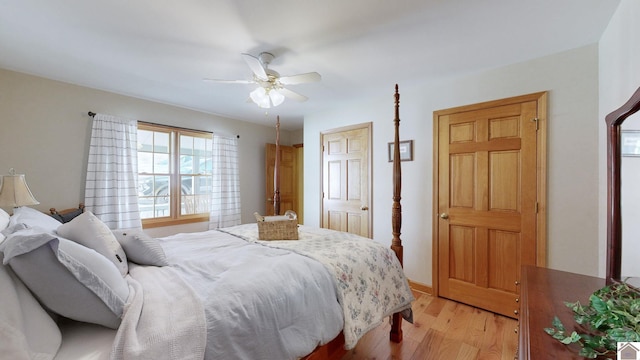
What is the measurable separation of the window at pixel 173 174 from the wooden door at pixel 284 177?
1.02 m

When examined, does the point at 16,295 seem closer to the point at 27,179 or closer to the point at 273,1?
the point at 273,1

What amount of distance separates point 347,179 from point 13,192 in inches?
130

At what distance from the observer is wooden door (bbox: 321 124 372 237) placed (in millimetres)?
3404

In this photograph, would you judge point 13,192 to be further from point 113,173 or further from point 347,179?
point 347,179

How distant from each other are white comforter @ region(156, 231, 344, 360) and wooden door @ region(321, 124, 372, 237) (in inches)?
77.7

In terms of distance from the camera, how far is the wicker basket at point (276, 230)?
6.63 ft

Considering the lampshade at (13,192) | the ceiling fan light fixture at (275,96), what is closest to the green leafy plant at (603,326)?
the ceiling fan light fixture at (275,96)

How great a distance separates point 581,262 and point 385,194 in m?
1.80

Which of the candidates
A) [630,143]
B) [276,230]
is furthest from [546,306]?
[276,230]

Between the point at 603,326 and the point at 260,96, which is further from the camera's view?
the point at 260,96

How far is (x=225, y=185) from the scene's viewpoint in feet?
13.5

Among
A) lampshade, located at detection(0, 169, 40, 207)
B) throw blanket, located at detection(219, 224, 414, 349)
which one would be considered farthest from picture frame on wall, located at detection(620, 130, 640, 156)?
lampshade, located at detection(0, 169, 40, 207)

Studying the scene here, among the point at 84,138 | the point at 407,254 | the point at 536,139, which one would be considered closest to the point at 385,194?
the point at 407,254

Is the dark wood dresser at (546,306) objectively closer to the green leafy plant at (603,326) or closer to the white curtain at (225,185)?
the green leafy plant at (603,326)
